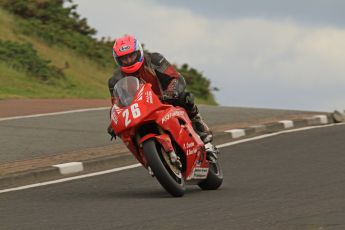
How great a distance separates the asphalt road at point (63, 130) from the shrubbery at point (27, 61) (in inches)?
456

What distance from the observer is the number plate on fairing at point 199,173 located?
34.0 ft

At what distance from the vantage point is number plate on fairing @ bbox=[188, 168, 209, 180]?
34.0 ft

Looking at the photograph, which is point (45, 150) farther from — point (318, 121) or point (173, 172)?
point (318, 121)

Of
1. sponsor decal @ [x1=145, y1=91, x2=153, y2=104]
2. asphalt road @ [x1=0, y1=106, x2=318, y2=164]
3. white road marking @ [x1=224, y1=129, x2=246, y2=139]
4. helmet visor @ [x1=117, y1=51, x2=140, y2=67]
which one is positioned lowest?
white road marking @ [x1=224, y1=129, x2=246, y2=139]

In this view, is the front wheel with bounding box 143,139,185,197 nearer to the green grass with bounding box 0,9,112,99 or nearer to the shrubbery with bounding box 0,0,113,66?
the green grass with bounding box 0,9,112,99

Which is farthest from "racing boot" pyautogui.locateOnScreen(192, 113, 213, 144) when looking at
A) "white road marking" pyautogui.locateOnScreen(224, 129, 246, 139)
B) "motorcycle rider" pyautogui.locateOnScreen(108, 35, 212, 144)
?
"white road marking" pyautogui.locateOnScreen(224, 129, 246, 139)

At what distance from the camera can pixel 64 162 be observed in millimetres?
13328

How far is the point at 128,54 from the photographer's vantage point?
1016cm

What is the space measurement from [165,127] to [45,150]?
17.2 feet

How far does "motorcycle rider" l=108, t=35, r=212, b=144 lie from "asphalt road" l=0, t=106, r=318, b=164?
388cm

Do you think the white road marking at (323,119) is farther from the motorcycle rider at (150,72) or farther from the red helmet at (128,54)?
the red helmet at (128,54)

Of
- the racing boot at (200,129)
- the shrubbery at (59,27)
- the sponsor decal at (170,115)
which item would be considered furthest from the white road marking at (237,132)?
the shrubbery at (59,27)

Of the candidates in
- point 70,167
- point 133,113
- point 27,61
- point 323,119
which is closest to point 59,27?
point 27,61

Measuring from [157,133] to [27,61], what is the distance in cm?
2342
